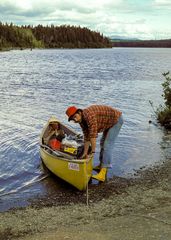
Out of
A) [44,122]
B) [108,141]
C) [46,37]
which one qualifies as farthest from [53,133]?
[46,37]

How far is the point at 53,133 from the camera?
13531 millimetres

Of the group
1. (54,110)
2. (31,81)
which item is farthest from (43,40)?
(54,110)

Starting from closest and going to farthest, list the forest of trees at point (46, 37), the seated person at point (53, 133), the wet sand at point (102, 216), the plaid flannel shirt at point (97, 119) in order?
the wet sand at point (102, 216) < the plaid flannel shirt at point (97, 119) < the seated person at point (53, 133) < the forest of trees at point (46, 37)

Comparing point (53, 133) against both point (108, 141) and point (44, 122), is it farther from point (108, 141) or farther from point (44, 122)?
point (44, 122)

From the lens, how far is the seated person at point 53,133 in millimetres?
13047

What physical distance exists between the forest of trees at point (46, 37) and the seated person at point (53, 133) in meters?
120

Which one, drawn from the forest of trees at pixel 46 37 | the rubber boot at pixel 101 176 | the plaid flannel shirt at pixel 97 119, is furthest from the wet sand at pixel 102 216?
the forest of trees at pixel 46 37

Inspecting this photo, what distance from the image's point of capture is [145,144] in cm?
1599

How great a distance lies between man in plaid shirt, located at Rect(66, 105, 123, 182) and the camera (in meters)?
9.90

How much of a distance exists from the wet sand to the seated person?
269cm

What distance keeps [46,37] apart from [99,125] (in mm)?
166092

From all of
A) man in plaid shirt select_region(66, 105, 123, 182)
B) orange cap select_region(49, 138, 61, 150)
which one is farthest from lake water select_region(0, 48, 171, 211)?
man in plaid shirt select_region(66, 105, 123, 182)

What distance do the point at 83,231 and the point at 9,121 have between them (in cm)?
1311

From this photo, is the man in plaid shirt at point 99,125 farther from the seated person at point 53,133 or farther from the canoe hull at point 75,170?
the seated person at point 53,133
